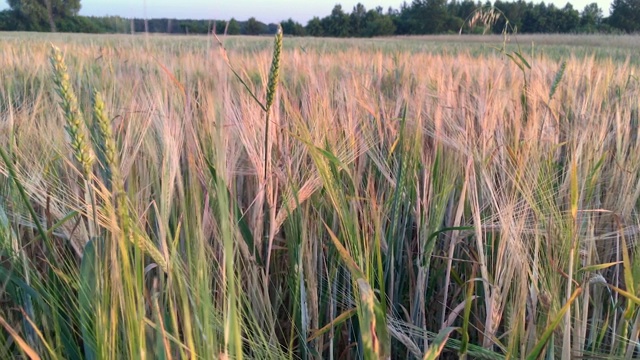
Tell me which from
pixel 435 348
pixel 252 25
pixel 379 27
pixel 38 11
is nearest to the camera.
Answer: pixel 435 348

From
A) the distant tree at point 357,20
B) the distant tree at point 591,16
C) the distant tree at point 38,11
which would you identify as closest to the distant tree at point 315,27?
the distant tree at point 357,20

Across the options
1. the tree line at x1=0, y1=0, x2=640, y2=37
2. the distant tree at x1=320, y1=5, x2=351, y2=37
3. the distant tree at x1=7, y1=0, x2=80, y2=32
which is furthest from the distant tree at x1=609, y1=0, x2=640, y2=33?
the distant tree at x1=7, y1=0, x2=80, y2=32

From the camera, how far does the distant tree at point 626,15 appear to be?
37.3 metres

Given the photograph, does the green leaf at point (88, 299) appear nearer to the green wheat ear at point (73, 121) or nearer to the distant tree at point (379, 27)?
the green wheat ear at point (73, 121)

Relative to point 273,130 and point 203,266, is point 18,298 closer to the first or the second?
point 203,266

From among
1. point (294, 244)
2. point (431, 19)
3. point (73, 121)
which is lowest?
point (294, 244)

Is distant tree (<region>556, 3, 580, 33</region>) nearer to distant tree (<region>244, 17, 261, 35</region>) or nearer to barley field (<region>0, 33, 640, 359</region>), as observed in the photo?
distant tree (<region>244, 17, 261, 35</region>)

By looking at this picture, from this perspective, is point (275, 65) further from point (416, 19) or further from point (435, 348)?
point (416, 19)

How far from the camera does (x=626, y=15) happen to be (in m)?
38.0

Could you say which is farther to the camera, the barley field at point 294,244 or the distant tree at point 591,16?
the distant tree at point 591,16

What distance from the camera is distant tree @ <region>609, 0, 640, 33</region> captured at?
37.3 meters

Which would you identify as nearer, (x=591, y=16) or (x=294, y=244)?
(x=294, y=244)

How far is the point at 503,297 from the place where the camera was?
0.65 m

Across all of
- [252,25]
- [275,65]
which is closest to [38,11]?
[252,25]
